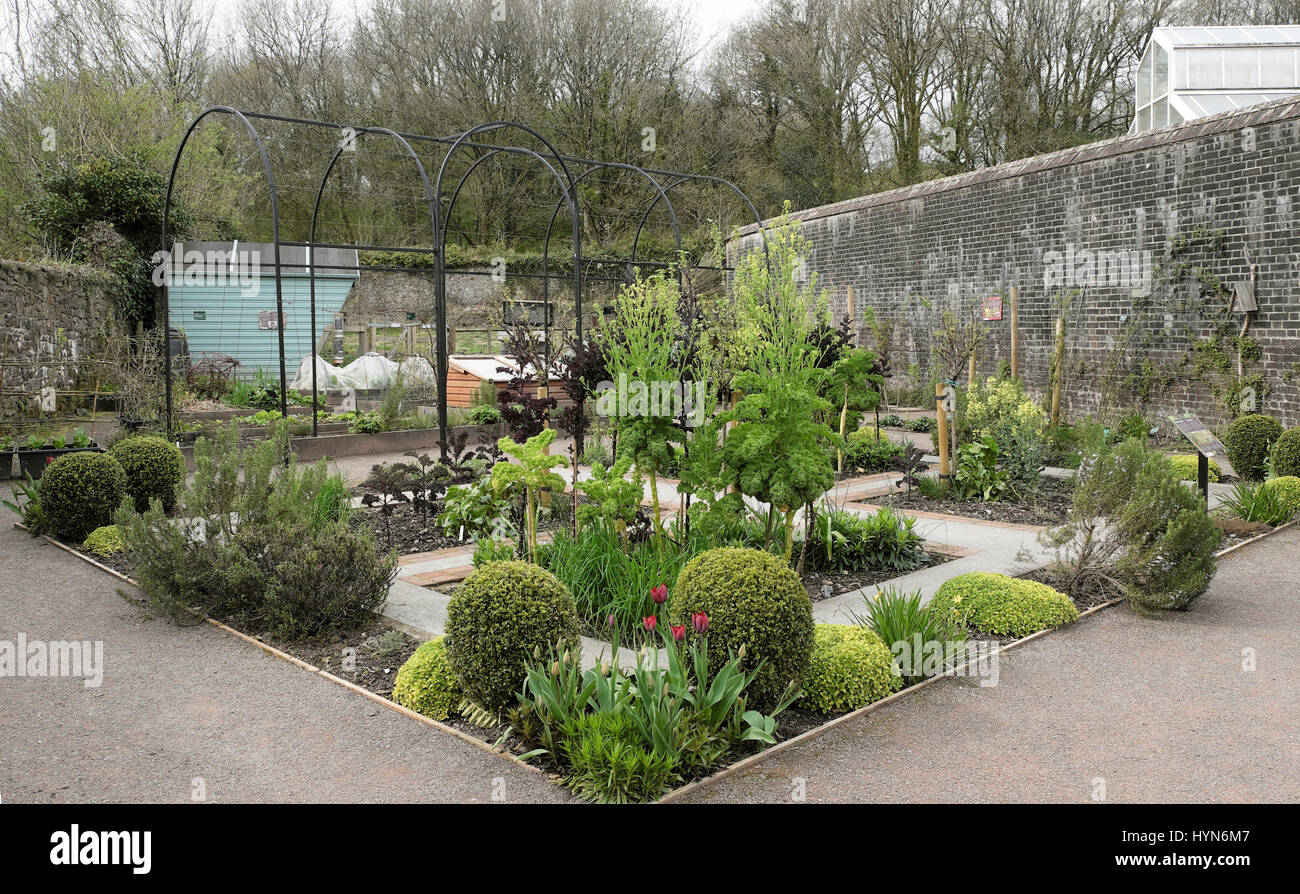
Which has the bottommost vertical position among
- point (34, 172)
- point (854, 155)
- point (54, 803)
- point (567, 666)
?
point (54, 803)

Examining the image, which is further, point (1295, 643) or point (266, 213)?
point (266, 213)

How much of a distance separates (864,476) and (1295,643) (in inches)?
215

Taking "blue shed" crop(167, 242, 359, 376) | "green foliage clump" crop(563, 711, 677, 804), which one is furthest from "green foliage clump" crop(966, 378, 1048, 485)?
"blue shed" crop(167, 242, 359, 376)

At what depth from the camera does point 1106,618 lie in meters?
5.41

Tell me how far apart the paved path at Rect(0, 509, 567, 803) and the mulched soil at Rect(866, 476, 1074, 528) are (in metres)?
4.98

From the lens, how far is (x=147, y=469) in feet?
26.5

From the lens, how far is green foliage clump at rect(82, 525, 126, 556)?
7.17 m

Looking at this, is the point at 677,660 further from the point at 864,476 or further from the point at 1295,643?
the point at 864,476

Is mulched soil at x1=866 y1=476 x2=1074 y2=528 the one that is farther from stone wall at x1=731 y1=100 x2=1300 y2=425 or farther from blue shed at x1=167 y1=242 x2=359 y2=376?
blue shed at x1=167 y1=242 x2=359 y2=376

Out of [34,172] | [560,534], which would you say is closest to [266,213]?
[34,172]

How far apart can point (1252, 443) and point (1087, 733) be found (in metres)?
7.39

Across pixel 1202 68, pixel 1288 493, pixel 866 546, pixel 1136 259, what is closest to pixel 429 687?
pixel 866 546

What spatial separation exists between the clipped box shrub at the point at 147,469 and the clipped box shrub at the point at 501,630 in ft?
17.5

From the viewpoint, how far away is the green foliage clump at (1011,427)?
28.6 ft
